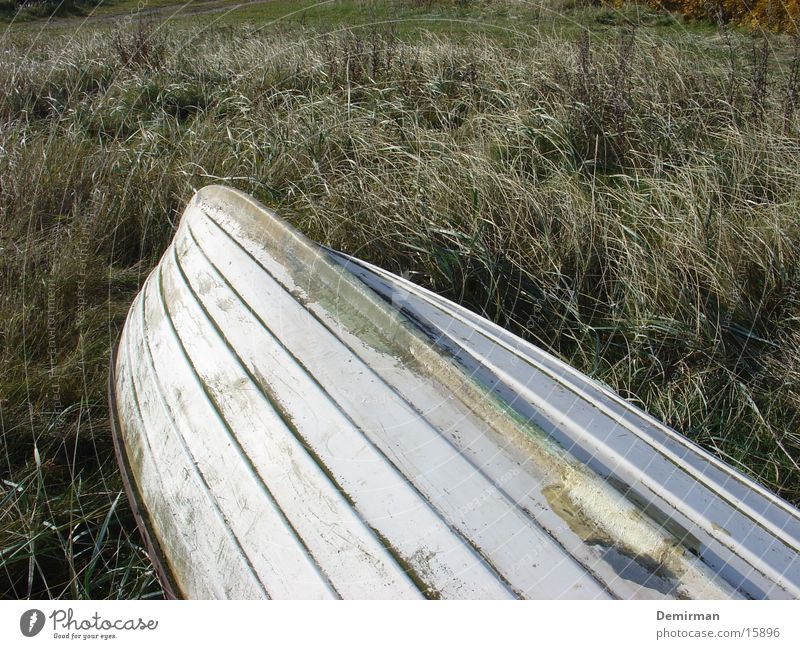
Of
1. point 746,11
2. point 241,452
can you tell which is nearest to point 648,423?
point 241,452

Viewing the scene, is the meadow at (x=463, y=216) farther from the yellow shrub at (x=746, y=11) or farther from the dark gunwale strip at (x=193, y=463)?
the yellow shrub at (x=746, y=11)

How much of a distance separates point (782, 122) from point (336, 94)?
270 cm

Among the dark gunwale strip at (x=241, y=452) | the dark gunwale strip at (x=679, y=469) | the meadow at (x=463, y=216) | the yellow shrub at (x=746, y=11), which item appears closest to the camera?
the dark gunwale strip at (x=679, y=469)

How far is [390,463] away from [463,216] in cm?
178

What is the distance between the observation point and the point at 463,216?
3.21 m

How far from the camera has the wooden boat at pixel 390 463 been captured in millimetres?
1424

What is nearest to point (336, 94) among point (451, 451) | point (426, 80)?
point (426, 80)

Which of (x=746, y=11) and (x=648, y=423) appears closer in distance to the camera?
(x=648, y=423)

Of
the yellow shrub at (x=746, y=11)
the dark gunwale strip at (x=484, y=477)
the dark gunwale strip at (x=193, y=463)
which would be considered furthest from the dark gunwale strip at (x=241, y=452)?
the yellow shrub at (x=746, y=11)

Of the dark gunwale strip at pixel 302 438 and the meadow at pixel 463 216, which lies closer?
the dark gunwale strip at pixel 302 438

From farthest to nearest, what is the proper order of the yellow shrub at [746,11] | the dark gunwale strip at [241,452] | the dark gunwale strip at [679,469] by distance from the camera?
the yellow shrub at [746,11]
the dark gunwale strip at [241,452]
the dark gunwale strip at [679,469]

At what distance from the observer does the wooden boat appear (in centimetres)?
142
